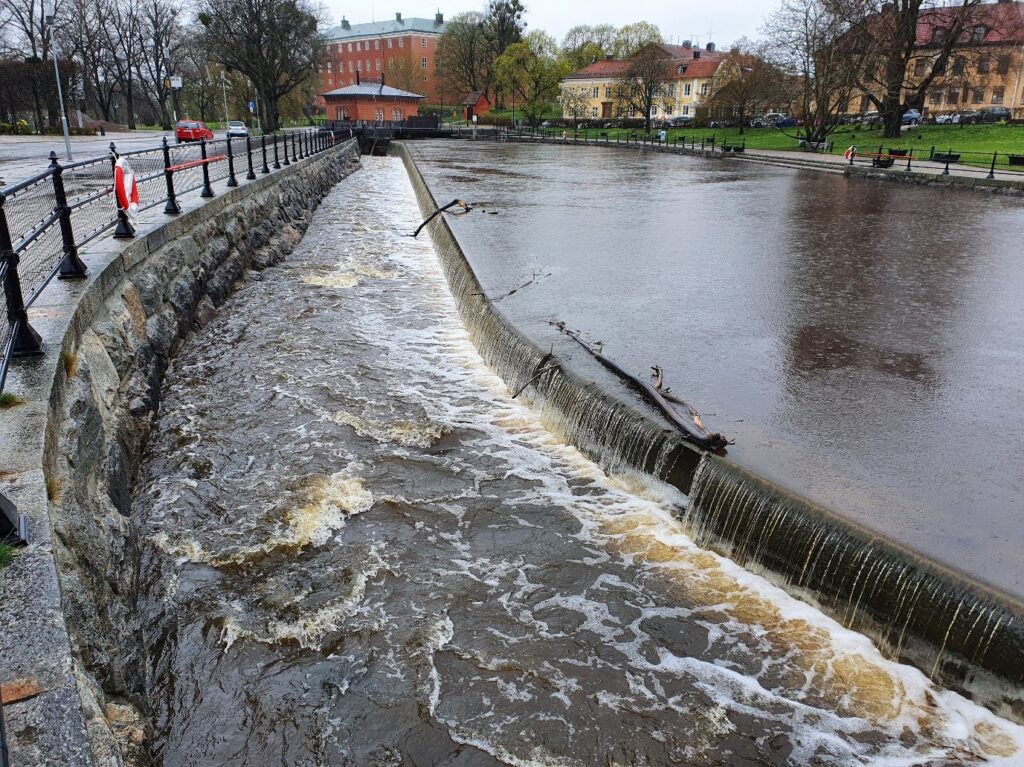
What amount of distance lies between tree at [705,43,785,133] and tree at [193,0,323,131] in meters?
31.7

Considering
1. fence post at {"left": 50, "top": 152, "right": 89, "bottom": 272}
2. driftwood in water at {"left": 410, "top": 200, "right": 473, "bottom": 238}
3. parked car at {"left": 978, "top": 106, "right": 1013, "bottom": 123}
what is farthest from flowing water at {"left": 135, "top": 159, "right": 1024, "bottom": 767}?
parked car at {"left": 978, "top": 106, "right": 1013, "bottom": 123}

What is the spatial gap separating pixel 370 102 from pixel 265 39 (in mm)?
23522

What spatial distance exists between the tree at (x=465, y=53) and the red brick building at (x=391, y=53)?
272 inches

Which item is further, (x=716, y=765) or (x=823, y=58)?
(x=823, y=58)

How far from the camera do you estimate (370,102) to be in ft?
250

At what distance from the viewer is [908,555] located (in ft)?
13.9

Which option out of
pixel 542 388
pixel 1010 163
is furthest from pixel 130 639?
pixel 1010 163

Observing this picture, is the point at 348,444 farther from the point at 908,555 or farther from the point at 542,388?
the point at 908,555

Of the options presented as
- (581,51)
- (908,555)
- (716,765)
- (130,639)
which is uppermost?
(581,51)

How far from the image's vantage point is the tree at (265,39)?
51.9 m

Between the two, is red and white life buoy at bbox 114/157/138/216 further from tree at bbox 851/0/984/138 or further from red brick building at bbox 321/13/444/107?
red brick building at bbox 321/13/444/107

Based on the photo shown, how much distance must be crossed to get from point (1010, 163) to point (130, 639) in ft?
108

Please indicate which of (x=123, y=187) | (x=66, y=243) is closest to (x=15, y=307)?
(x=66, y=243)

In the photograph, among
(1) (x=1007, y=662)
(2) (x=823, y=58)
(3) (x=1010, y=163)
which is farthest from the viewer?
(2) (x=823, y=58)
